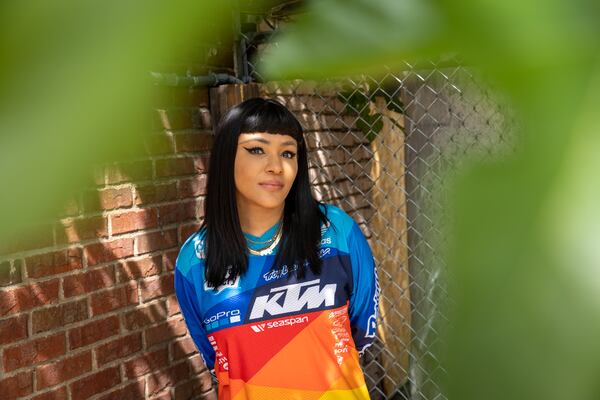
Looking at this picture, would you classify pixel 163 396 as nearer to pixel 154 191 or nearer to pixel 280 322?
pixel 280 322

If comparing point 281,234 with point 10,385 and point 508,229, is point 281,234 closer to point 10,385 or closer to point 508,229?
point 10,385

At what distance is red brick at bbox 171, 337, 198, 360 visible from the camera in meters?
2.15

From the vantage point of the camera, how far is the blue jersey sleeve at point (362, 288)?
1862mm

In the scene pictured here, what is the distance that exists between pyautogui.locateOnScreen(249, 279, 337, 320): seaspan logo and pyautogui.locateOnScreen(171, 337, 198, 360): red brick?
52 centimetres

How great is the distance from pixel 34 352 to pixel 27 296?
0.14 metres

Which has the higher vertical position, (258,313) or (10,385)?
(258,313)

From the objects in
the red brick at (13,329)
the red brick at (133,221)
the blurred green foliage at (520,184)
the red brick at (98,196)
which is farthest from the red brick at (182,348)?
the blurred green foliage at (520,184)

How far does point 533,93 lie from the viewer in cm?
15

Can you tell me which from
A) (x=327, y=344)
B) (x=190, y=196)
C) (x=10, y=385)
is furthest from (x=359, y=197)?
(x=10, y=385)

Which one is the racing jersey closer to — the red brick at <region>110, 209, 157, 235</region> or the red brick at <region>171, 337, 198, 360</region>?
the red brick at <region>110, 209, 157, 235</region>

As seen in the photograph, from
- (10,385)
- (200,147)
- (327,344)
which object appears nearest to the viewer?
(10,385)

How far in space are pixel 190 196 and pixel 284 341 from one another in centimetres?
57

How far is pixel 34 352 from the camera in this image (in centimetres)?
170

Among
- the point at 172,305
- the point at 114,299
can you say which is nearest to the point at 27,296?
the point at 114,299
